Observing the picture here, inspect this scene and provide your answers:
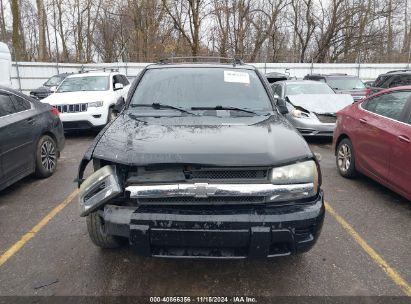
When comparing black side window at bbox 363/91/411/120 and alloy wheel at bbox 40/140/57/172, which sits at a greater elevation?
black side window at bbox 363/91/411/120

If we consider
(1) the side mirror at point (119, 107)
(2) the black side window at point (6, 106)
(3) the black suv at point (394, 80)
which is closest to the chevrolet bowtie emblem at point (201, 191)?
(1) the side mirror at point (119, 107)

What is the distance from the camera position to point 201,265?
3047 mm

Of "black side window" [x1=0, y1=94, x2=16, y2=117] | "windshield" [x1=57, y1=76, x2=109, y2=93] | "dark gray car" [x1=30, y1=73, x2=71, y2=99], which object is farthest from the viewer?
"dark gray car" [x1=30, y1=73, x2=71, y2=99]

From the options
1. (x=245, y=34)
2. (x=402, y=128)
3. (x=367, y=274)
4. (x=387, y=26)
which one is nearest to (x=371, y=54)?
(x=387, y=26)

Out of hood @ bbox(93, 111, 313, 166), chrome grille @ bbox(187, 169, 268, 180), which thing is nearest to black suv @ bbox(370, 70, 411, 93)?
hood @ bbox(93, 111, 313, 166)

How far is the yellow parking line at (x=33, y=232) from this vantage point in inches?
128

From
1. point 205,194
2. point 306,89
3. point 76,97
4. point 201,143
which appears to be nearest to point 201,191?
point 205,194

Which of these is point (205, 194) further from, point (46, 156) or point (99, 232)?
point (46, 156)

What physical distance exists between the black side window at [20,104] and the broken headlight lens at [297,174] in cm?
418

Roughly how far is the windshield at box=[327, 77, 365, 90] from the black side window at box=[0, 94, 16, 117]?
11176 mm

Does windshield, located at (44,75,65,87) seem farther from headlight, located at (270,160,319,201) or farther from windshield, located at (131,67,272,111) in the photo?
headlight, located at (270,160,319,201)

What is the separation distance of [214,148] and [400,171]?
2.82m

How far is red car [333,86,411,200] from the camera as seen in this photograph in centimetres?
410

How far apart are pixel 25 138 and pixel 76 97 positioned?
158 inches
